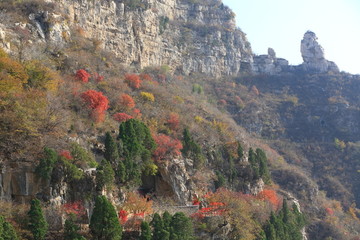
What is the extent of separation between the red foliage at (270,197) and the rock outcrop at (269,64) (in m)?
50.9

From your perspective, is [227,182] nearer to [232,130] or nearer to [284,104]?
[232,130]

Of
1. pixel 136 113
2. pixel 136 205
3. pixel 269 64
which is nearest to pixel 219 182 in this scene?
pixel 136 113

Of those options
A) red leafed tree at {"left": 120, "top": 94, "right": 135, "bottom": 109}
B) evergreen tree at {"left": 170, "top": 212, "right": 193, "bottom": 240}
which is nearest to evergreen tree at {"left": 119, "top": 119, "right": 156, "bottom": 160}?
red leafed tree at {"left": 120, "top": 94, "right": 135, "bottom": 109}

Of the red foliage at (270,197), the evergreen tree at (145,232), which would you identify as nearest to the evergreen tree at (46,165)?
the evergreen tree at (145,232)

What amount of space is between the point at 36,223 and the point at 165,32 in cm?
5833

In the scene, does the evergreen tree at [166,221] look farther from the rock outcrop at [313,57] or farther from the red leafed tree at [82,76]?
the rock outcrop at [313,57]

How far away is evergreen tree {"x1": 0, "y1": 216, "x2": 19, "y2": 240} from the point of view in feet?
57.4

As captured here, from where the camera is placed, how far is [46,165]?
2314cm

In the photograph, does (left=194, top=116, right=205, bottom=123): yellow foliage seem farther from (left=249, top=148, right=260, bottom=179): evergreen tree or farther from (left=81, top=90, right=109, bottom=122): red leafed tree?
(left=81, top=90, right=109, bottom=122): red leafed tree

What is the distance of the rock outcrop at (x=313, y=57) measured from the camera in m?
92.1

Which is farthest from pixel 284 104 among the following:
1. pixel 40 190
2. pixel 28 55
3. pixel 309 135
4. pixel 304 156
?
pixel 40 190

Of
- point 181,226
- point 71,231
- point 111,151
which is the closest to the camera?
point 71,231

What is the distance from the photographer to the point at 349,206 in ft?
183

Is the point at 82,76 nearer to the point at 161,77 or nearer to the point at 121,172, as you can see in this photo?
the point at 121,172
